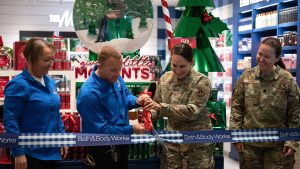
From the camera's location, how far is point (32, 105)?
9.57ft

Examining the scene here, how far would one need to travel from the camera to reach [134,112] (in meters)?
4.21

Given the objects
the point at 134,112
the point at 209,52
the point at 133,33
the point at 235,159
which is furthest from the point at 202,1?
the point at 235,159

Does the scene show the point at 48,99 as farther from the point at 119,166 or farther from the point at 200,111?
the point at 200,111

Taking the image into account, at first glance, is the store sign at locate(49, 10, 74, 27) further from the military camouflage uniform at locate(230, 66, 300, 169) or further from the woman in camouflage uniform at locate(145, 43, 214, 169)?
the military camouflage uniform at locate(230, 66, 300, 169)

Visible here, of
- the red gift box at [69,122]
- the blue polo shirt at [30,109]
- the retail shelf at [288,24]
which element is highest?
the retail shelf at [288,24]

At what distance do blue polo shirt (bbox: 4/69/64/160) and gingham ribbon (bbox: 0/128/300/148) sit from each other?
0.06 metres

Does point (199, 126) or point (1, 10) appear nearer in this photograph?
point (199, 126)

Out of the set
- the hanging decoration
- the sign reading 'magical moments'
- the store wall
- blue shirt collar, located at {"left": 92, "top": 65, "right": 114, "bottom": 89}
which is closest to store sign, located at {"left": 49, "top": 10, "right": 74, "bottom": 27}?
the store wall

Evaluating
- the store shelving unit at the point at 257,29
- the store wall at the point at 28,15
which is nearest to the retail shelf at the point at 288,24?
the store shelving unit at the point at 257,29

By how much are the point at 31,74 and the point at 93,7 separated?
146 centimetres

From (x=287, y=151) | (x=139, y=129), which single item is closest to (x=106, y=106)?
(x=139, y=129)

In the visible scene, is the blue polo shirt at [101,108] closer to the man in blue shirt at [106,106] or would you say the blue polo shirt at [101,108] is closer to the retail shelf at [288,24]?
the man in blue shirt at [106,106]

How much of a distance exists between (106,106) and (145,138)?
1.58 ft

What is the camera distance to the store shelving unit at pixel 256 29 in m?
7.07
